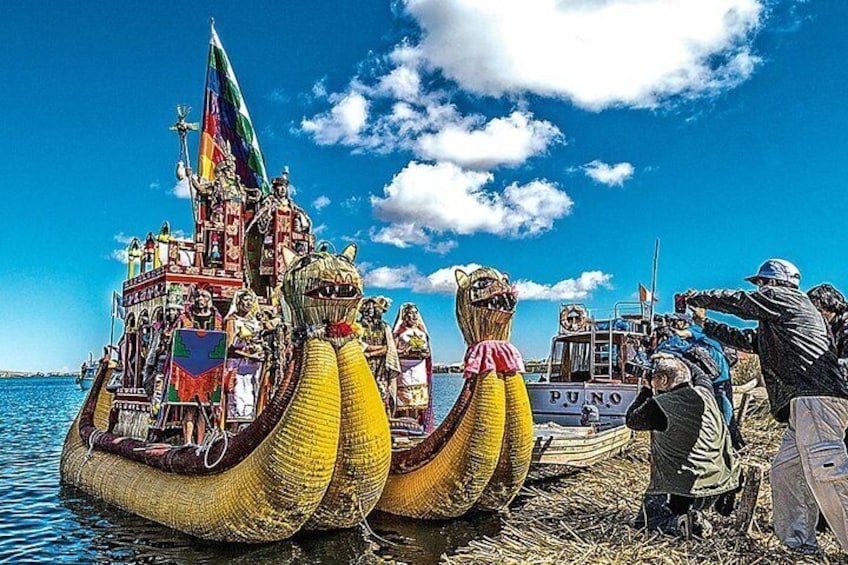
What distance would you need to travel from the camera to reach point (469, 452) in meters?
8.55

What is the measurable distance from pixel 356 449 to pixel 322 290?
68.3 inches

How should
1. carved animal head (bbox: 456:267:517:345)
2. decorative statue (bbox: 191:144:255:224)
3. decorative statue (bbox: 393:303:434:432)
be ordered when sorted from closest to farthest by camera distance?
1. carved animal head (bbox: 456:267:517:345)
2. decorative statue (bbox: 393:303:434:432)
3. decorative statue (bbox: 191:144:255:224)

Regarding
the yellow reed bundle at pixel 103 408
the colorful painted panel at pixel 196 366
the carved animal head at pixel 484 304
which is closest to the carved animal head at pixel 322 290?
the carved animal head at pixel 484 304

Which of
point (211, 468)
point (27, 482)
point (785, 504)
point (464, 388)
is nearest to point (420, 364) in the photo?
point (464, 388)

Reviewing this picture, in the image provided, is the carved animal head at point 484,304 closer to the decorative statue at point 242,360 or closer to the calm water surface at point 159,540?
the calm water surface at point 159,540

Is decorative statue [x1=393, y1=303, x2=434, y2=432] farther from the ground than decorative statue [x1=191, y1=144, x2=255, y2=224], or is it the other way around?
decorative statue [x1=191, y1=144, x2=255, y2=224]

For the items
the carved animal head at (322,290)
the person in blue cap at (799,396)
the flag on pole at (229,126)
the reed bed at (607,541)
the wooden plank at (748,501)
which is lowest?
the reed bed at (607,541)

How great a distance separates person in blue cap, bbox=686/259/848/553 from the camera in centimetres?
534

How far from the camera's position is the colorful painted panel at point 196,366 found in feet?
34.1

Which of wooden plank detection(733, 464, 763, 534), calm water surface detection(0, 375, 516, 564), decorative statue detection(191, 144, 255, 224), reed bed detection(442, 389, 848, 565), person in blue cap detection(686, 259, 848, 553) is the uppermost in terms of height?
decorative statue detection(191, 144, 255, 224)

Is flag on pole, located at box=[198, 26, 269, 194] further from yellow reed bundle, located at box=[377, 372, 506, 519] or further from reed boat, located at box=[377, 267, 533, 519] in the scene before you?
yellow reed bundle, located at box=[377, 372, 506, 519]

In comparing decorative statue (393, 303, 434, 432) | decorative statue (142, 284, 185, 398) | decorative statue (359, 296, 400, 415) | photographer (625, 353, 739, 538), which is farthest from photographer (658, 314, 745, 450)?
decorative statue (142, 284, 185, 398)

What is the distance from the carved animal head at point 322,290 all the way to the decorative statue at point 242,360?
3.40m

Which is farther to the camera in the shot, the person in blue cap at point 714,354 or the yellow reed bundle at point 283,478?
the person in blue cap at point 714,354
